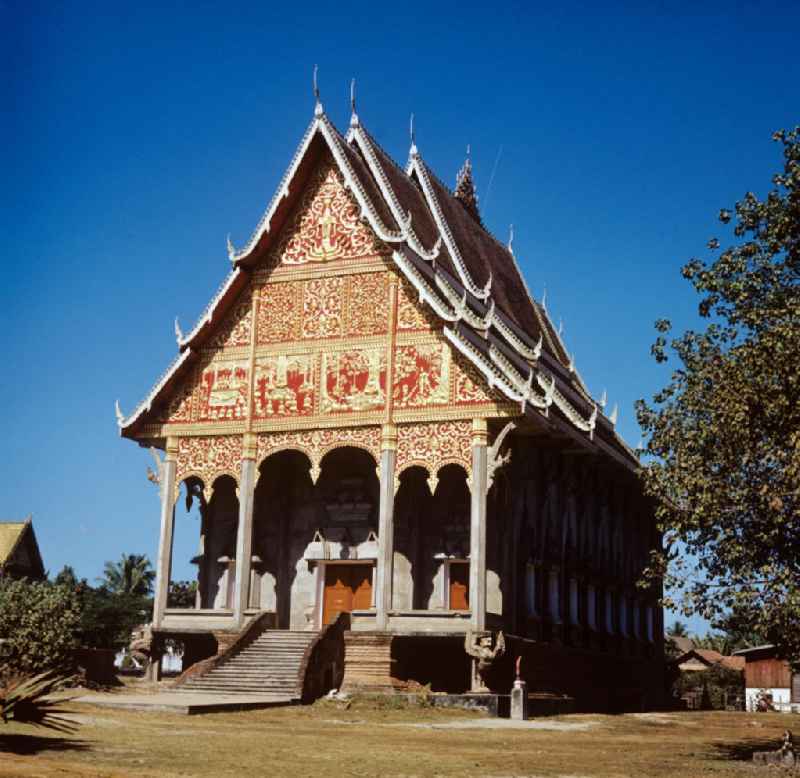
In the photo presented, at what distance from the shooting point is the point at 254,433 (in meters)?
29.5

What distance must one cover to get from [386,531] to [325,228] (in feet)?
26.7

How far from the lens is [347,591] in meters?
30.2

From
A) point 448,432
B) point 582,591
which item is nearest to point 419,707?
point 448,432

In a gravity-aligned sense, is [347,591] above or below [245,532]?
below

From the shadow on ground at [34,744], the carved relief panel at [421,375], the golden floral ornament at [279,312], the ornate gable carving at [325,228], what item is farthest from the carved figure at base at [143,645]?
the shadow on ground at [34,744]

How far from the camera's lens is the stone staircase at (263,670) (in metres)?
25.0

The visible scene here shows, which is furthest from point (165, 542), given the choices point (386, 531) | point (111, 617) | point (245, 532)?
point (111, 617)

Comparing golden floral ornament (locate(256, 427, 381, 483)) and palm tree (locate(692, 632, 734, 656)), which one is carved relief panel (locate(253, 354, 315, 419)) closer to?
golden floral ornament (locate(256, 427, 381, 483))

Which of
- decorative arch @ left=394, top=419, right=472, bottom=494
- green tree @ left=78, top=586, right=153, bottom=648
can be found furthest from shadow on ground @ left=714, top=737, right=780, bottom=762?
green tree @ left=78, top=586, right=153, bottom=648

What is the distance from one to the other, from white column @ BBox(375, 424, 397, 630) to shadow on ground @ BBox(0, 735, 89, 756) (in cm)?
1326

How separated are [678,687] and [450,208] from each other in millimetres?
29099

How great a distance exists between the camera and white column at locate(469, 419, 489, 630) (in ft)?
84.5

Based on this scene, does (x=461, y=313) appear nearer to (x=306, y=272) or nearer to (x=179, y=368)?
(x=306, y=272)

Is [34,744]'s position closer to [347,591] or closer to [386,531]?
[386,531]
